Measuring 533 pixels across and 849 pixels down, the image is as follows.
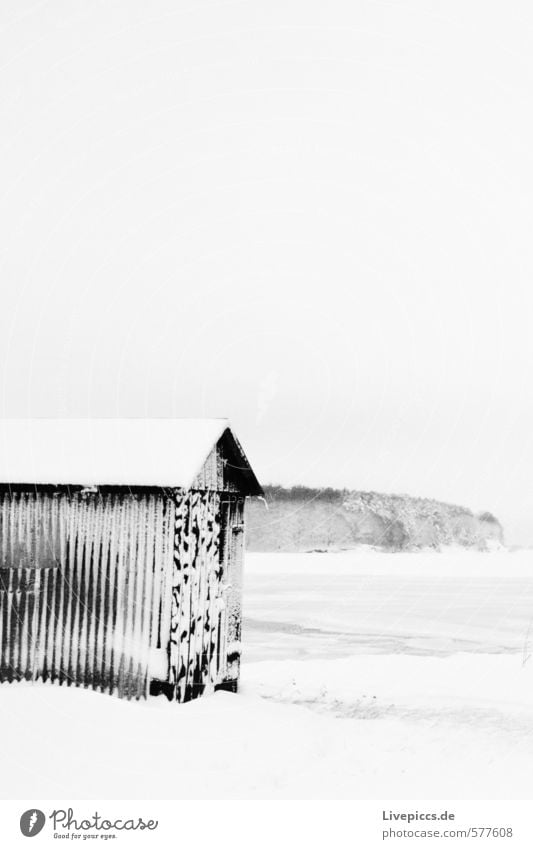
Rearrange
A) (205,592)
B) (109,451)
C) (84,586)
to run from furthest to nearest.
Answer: (205,592), (109,451), (84,586)

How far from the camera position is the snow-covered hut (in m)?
13.5

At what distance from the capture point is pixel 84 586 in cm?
1382

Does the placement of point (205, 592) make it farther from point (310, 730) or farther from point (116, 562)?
point (310, 730)

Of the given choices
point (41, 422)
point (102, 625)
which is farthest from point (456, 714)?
point (41, 422)

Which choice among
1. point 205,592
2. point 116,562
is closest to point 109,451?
point 116,562

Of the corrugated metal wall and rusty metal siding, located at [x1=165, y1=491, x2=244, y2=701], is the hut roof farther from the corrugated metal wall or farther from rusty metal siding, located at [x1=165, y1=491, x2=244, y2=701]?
rusty metal siding, located at [x1=165, y1=491, x2=244, y2=701]

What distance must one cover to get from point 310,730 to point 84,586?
170 inches

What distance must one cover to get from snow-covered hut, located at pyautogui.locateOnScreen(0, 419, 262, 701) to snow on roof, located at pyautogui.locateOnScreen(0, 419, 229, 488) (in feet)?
0.08

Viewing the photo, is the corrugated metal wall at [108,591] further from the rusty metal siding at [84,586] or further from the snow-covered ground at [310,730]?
the snow-covered ground at [310,730]

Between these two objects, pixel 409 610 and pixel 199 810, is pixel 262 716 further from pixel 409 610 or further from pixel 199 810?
pixel 409 610

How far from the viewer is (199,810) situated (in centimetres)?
818

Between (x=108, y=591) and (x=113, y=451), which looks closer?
(x=108, y=591)

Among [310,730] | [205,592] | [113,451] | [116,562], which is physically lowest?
[310,730]

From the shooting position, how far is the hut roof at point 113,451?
44.9 ft
